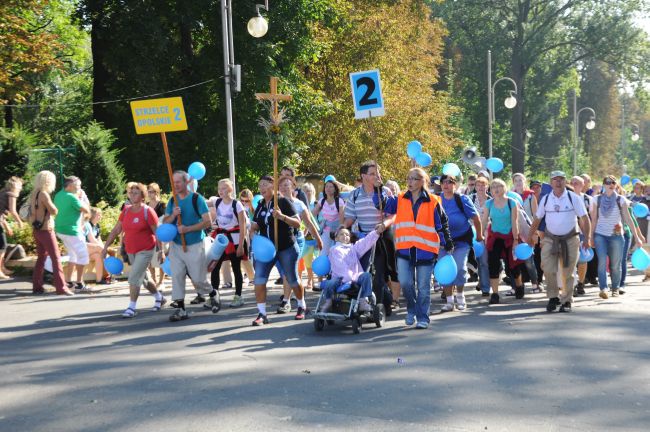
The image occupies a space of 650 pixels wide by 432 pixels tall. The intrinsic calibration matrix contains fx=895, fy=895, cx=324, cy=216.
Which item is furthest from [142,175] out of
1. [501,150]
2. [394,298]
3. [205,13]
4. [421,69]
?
[501,150]

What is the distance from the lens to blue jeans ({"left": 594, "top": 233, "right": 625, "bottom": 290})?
13.9 m

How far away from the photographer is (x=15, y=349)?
9.59m

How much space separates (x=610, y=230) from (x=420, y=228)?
15.9 ft

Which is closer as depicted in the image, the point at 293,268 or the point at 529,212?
the point at 293,268

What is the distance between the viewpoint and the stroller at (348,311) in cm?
1016

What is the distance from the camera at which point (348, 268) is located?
1048 cm

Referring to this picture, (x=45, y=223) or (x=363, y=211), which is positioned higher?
(x=45, y=223)

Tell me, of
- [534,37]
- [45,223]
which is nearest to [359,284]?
[45,223]

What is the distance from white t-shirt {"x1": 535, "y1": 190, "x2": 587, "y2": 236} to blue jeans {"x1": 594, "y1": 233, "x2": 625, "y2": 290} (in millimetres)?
2299

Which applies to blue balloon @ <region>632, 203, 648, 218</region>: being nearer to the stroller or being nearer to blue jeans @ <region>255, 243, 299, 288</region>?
the stroller

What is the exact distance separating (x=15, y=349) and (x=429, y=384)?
15.6 feet

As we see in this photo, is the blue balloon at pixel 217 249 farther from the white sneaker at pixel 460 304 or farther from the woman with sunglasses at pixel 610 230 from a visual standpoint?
the woman with sunglasses at pixel 610 230

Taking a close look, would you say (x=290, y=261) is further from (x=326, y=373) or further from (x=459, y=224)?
(x=326, y=373)

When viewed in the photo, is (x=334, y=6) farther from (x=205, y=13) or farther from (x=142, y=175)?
(x=142, y=175)
